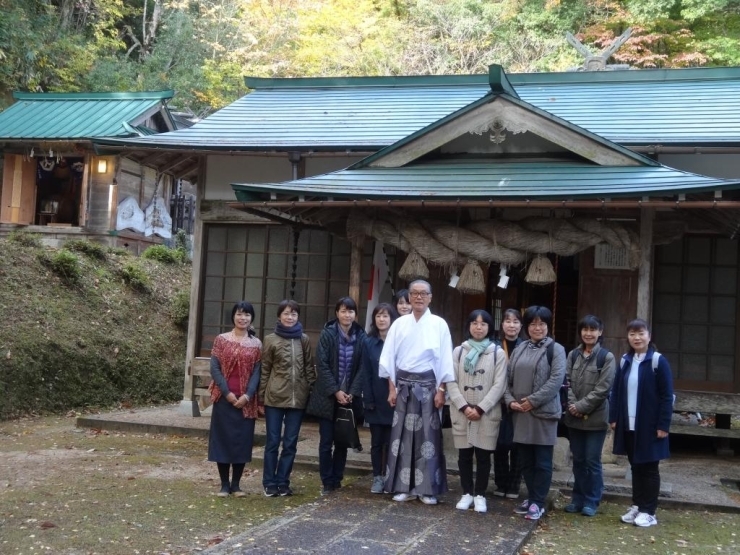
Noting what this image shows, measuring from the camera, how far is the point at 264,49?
89.0ft

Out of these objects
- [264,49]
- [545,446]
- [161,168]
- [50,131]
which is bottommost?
[545,446]

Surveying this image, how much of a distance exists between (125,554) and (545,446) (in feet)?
10.6

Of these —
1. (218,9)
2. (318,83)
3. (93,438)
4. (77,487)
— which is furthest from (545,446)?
(218,9)

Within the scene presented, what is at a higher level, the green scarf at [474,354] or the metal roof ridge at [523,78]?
the metal roof ridge at [523,78]

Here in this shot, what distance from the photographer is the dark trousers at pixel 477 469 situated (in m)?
6.19

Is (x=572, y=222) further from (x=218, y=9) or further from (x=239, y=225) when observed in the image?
(x=218, y=9)

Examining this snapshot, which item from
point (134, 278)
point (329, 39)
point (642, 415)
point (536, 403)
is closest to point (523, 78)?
point (642, 415)

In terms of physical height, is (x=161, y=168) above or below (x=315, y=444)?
above

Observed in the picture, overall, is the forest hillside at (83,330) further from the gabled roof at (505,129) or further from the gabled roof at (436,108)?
the gabled roof at (505,129)

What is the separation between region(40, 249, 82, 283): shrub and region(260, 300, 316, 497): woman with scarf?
29.7ft

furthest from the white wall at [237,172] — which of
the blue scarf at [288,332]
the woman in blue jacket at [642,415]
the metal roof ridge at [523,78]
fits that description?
the woman in blue jacket at [642,415]

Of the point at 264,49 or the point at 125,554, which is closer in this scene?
the point at 125,554

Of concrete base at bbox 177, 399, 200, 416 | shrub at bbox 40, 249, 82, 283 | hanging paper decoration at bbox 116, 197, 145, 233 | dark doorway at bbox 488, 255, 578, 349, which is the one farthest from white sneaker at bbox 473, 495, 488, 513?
hanging paper decoration at bbox 116, 197, 145, 233

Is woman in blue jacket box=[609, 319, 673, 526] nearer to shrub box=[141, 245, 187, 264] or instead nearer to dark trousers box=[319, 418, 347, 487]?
dark trousers box=[319, 418, 347, 487]
